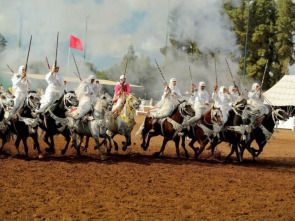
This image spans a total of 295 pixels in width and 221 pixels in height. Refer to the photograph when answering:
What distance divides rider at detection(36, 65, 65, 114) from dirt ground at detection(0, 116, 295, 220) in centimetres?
181

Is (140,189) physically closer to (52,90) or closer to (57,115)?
(57,115)

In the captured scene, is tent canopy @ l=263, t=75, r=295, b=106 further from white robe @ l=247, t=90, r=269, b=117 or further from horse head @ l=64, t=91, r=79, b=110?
horse head @ l=64, t=91, r=79, b=110

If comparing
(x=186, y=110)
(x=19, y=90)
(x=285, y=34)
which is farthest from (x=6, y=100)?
(x=285, y=34)

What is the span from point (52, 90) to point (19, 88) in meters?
1.06

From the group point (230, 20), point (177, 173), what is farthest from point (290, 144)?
point (230, 20)

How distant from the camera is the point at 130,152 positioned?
592 inches

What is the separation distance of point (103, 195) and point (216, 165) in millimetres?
5915

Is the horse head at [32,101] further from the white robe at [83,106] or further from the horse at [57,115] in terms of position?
the white robe at [83,106]

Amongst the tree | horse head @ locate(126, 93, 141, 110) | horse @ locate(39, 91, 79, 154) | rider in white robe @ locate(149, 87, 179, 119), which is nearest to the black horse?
rider in white robe @ locate(149, 87, 179, 119)

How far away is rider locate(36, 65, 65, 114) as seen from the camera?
12688 mm

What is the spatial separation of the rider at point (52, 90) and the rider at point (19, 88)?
64 cm

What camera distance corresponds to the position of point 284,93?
36.9 metres

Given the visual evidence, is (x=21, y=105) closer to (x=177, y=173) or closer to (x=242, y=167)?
(x=177, y=173)

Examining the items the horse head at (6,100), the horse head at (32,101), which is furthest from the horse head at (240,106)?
the horse head at (6,100)
